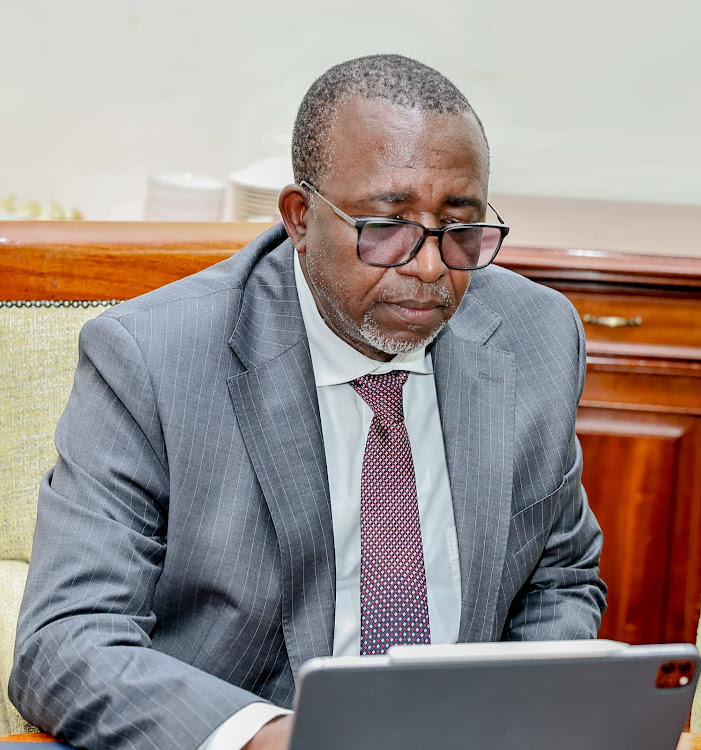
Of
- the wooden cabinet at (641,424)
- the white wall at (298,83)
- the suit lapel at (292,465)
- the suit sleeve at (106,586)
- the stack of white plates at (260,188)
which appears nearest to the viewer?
the suit sleeve at (106,586)

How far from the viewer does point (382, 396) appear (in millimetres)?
1374

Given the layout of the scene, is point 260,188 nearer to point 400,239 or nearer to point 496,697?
point 400,239

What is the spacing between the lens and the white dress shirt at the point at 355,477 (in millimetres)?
1303

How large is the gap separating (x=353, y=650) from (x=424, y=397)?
374 millimetres

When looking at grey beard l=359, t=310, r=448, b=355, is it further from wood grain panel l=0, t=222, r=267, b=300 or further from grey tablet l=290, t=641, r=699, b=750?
grey tablet l=290, t=641, r=699, b=750

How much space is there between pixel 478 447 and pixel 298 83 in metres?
1.57

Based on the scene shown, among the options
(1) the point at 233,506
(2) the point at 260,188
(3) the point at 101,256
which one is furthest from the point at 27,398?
(2) the point at 260,188

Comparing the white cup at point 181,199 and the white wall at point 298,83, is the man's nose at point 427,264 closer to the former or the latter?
the white cup at point 181,199

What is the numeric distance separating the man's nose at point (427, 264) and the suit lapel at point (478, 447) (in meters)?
0.26

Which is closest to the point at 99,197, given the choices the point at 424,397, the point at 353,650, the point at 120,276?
the point at 120,276

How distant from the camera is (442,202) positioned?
1.21m

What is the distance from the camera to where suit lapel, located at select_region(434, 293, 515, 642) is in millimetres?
1331

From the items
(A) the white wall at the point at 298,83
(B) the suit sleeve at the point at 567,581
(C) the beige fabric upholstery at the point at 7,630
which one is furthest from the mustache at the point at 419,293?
(A) the white wall at the point at 298,83

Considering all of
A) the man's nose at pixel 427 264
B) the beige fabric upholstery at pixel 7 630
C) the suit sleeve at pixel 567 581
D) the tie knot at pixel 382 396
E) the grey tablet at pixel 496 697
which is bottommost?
the beige fabric upholstery at pixel 7 630
